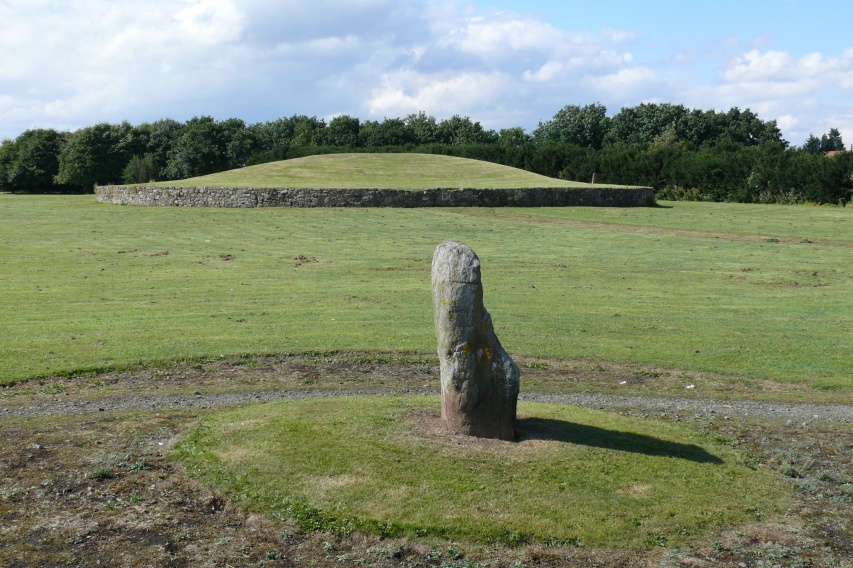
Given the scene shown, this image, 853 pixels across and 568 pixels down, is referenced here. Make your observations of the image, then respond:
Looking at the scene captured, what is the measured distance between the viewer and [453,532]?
8766 millimetres

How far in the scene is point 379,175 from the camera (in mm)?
61281

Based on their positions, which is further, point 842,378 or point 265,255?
point 265,255

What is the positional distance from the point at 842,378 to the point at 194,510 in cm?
1198

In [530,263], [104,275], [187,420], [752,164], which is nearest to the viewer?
[187,420]

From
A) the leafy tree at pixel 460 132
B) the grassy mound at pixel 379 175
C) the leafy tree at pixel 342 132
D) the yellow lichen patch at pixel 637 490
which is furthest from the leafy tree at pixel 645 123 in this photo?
the yellow lichen patch at pixel 637 490

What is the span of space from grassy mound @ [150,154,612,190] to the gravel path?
38.3 meters

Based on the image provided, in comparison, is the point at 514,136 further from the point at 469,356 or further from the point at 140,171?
the point at 469,356

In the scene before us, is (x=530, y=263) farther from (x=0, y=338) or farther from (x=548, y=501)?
(x=548, y=501)

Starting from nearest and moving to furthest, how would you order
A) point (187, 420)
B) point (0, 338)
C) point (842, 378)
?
1. point (187, 420)
2. point (842, 378)
3. point (0, 338)

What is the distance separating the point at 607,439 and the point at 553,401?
3.12 metres

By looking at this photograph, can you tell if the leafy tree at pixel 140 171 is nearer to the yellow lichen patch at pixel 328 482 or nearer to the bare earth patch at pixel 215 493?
the bare earth patch at pixel 215 493

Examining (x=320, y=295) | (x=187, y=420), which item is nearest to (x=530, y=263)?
(x=320, y=295)

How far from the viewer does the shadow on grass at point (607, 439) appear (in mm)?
10984

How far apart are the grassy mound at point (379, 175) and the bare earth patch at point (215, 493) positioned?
38067 mm
